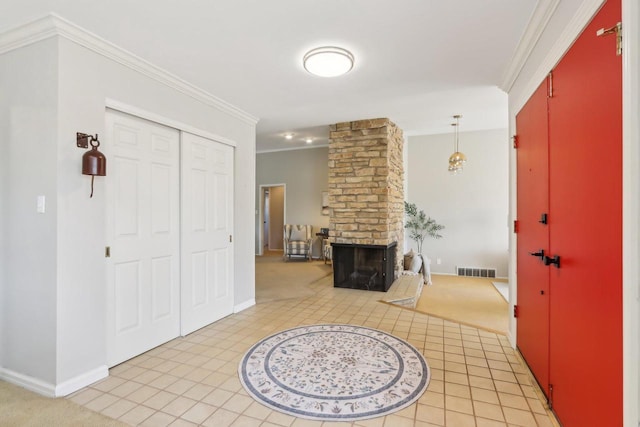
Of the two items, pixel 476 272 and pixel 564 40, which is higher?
pixel 564 40

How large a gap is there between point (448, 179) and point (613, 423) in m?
5.56

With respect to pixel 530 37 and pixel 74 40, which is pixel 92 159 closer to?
pixel 74 40

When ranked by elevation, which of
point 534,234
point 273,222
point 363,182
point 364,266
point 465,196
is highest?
point 363,182

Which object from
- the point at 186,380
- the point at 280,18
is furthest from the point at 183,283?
the point at 280,18

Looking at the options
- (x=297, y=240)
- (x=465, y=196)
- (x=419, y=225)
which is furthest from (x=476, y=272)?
(x=297, y=240)

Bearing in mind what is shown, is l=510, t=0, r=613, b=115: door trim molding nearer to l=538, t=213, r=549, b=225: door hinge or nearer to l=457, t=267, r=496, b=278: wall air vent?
l=538, t=213, r=549, b=225: door hinge

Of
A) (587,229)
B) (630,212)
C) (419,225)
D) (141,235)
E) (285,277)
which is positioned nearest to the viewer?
(630,212)

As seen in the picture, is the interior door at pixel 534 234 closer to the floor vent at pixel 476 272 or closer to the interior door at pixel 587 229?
the interior door at pixel 587 229

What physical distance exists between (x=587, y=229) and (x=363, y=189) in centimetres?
345

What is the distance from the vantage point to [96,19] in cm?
200

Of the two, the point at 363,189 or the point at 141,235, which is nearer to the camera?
the point at 141,235

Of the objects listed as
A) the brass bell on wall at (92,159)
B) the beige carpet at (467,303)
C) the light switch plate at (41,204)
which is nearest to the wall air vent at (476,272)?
the beige carpet at (467,303)

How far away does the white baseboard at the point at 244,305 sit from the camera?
12.2 feet

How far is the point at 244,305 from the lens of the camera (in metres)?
3.85
